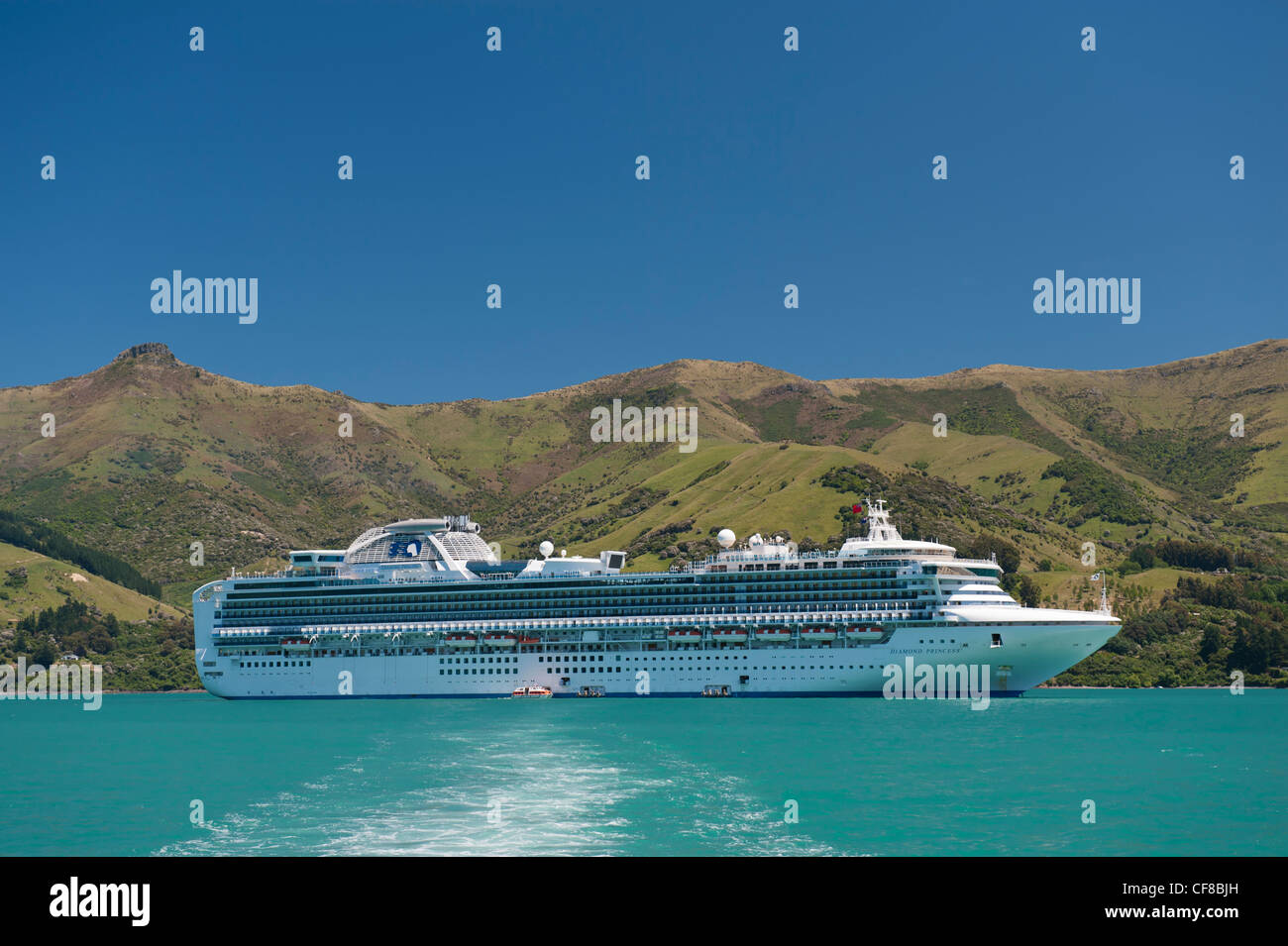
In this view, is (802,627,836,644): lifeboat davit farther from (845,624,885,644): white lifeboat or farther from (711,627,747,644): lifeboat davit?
(711,627,747,644): lifeboat davit

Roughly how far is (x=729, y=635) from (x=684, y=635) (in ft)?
15.5

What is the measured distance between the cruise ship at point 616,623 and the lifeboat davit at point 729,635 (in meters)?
0.12

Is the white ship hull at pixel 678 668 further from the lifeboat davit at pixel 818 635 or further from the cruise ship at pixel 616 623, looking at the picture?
the lifeboat davit at pixel 818 635

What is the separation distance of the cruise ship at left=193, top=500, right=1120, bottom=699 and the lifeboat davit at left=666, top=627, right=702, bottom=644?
0.36 feet

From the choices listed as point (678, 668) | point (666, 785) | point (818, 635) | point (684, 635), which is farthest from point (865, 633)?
point (666, 785)

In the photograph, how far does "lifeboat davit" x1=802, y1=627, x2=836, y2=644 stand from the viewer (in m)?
100

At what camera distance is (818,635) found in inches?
3959

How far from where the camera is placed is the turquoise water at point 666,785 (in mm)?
36938

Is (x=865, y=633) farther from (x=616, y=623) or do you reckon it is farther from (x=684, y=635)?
(x=616, y=623)

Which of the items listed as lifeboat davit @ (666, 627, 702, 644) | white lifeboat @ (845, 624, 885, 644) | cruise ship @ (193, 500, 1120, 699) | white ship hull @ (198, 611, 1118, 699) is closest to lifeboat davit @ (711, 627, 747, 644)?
cruise ship @ (193, 500, 1120, 699)

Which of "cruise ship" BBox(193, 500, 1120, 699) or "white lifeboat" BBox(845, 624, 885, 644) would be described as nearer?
"cruise ship" BBox(193, 500, 1120, 699)
